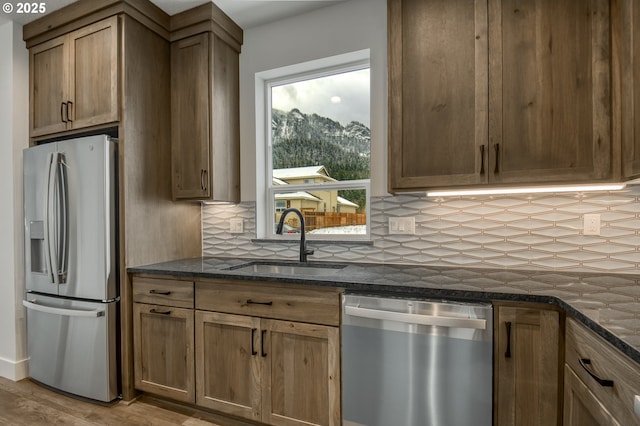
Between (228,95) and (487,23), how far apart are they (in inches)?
71.1

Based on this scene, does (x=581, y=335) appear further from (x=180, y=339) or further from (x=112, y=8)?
(x=112, y=8)

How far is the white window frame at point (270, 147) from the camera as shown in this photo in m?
2.50

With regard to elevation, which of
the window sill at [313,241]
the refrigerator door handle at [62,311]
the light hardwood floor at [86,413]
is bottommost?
the light hardwood floor at [86,413]

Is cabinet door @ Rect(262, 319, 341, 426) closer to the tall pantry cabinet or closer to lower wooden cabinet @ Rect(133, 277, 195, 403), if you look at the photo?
lower wooden cabinet @ Rect(133, 277, 195, 403)

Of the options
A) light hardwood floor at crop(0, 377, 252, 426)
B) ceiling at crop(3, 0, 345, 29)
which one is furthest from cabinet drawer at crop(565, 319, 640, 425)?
ceiling at crop(3, 0, 345, 29)

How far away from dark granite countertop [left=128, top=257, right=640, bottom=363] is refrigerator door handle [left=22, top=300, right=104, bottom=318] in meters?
0.39

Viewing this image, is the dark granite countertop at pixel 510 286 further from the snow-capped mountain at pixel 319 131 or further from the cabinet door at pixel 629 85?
the snow-capped mountain at pixel 319 131

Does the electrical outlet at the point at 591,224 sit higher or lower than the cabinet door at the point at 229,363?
higher

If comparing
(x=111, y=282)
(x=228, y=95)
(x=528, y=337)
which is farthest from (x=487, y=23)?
(x=111, y=282)

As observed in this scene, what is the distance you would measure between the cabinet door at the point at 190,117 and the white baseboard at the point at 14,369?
177 centimetres

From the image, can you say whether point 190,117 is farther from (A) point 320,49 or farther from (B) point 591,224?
(B) point 591,224

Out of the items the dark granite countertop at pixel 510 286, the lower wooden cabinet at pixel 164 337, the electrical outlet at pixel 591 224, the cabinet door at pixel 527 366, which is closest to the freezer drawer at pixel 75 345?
the lower wooden cabinet at pixel 164 337

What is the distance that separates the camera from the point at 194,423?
207 centimetres

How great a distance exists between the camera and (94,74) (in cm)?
235
